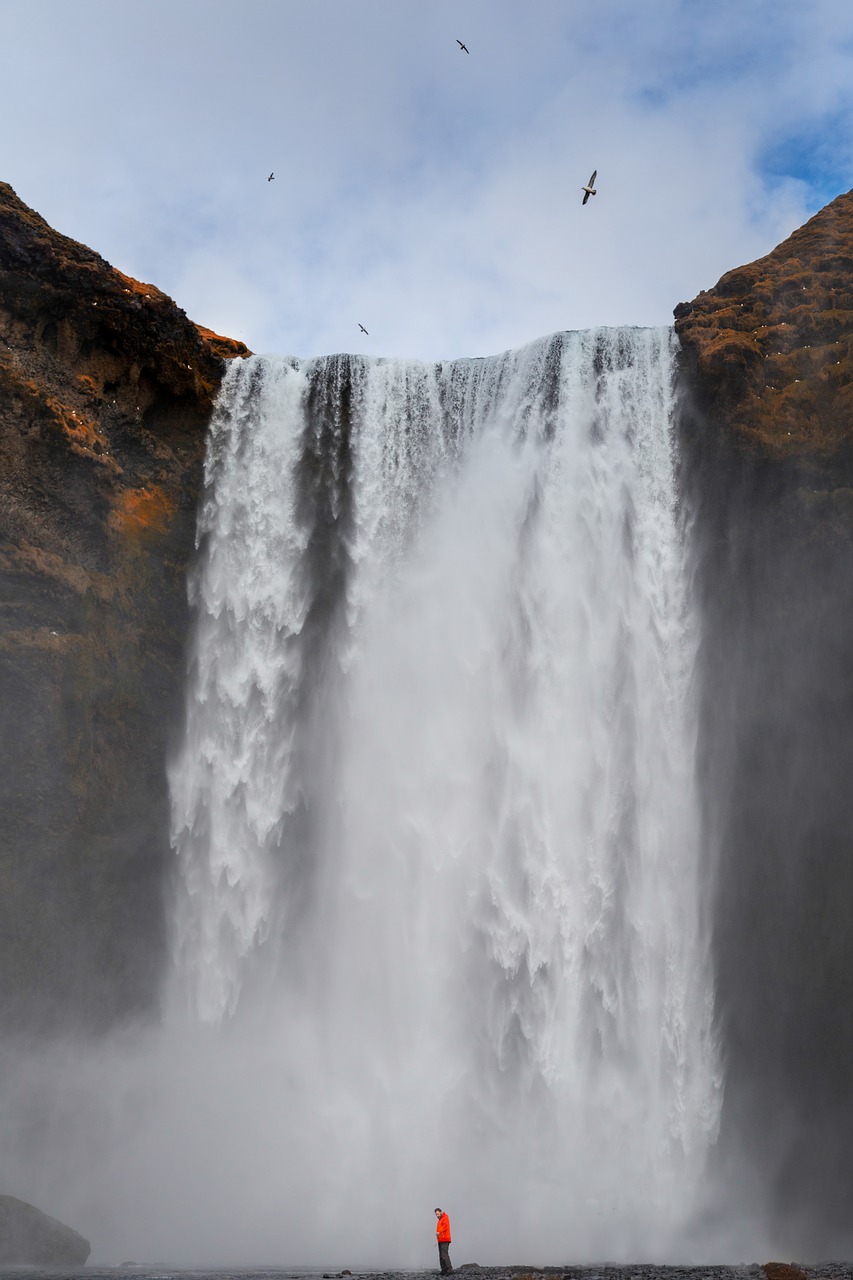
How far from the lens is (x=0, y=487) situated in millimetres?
22984

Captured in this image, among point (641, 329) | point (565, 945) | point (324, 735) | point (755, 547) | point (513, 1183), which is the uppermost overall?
A: point (641, 329)

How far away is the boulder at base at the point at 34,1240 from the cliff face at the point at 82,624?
5.37m

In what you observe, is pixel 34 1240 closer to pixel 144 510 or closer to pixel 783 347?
pixel 144 510

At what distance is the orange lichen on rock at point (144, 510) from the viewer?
80.0 feet

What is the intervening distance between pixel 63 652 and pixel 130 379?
6558 millimetres

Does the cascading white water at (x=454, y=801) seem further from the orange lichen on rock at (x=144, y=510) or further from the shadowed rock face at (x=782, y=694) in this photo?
the orange lichen on rock at (x=144, y=510)

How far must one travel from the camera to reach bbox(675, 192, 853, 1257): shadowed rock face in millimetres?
20469

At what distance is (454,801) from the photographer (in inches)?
926

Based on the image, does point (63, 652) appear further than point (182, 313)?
No

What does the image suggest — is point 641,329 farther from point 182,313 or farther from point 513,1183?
point 513,1183

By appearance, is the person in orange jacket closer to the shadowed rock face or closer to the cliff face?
the shadowed rock face

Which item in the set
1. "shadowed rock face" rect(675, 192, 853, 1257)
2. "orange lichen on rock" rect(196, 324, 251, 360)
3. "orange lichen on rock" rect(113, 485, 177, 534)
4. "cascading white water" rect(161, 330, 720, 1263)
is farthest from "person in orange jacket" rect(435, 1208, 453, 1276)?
"orange lichen on rock" rect(196, 324, 251, 360)

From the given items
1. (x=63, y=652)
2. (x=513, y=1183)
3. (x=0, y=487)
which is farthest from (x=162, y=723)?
(x=513, y=1183)

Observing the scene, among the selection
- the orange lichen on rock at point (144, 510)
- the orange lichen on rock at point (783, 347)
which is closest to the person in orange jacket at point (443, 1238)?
the orange lichen on rock at point (144, 510)
